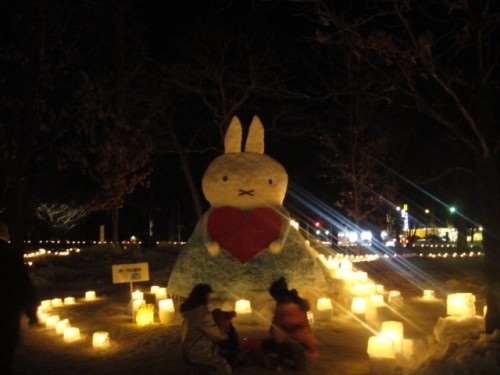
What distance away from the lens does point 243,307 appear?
9461 mm

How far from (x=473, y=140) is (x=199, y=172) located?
73.8 ft

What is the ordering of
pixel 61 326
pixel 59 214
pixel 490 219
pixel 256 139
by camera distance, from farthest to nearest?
1. pixel 59 214
2. pixel 256 139
3. pixel 61 326
4. pixel 490 219

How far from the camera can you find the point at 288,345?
22.7 feet

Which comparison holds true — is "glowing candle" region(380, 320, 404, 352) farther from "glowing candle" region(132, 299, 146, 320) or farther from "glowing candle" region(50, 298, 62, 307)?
"glowing candle" region(50, 298, 62, 307)

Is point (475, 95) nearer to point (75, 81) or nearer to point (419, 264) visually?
point (75, 81)

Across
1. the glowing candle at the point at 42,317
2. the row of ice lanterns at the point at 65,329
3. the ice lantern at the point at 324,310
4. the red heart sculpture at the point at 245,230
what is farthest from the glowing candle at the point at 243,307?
the glowing candle at the point at 42,317

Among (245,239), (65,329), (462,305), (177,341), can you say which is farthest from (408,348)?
(65,329)

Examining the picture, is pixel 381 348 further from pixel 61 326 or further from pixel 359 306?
pixel 61 326

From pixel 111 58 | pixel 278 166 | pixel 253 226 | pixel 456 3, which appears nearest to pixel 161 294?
pixel 253 226

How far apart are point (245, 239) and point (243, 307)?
3.89ft

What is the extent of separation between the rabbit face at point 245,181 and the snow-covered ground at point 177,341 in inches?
85.6

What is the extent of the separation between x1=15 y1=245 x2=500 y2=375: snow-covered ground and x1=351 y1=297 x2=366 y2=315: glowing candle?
0.17 m

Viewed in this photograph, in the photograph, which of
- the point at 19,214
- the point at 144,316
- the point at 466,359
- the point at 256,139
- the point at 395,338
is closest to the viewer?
the point at 466,359

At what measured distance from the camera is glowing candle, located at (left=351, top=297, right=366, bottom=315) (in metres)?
10.1
